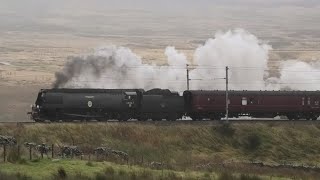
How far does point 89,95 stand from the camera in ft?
183

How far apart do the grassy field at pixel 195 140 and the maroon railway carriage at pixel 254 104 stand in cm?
481

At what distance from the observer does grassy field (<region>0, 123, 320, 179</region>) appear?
1807 inches

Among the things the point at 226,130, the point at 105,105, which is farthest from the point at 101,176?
the point at 226,130

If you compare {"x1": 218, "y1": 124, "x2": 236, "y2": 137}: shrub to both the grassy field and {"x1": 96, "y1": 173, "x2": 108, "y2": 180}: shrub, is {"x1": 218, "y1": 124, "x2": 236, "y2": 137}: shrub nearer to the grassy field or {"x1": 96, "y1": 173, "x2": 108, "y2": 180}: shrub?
the grassy field

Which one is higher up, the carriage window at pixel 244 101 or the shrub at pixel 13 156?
the carriage window at pixel 244 101

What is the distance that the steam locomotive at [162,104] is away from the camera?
54844mm

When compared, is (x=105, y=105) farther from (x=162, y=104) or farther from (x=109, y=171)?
(x=109, y=171)

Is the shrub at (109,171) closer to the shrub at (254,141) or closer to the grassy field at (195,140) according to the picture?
the grassy field at (195,140)

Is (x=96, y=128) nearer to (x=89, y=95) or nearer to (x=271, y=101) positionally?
(x=89, y=95)

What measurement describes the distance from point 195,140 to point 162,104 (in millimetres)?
7749

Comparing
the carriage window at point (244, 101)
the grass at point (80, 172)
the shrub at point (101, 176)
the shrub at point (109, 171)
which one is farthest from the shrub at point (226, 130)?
the shrub at point (101, 176)

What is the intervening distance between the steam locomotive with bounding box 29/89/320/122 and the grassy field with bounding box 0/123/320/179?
4996mm

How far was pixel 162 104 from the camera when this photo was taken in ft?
193

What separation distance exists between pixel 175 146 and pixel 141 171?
82.8ft
